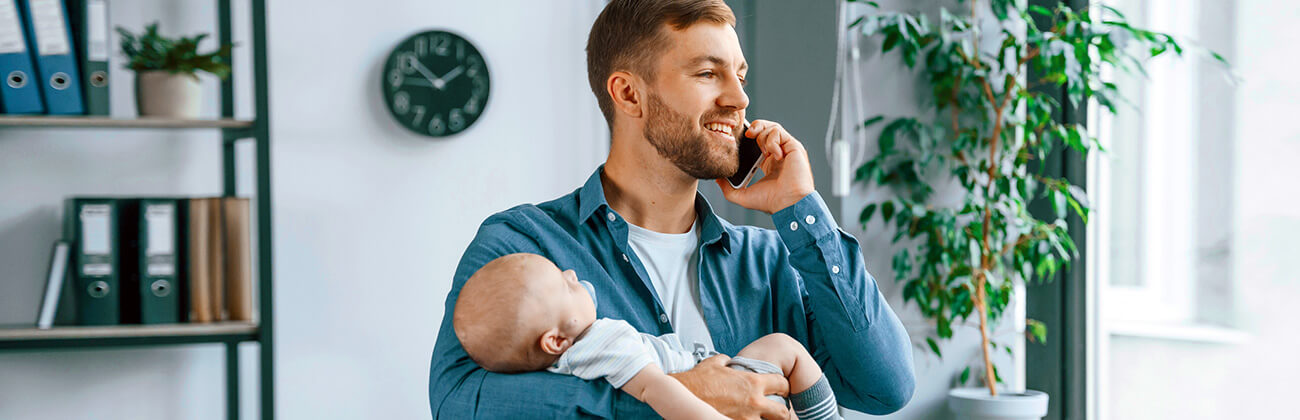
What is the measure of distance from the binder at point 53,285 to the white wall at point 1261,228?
3.08 m

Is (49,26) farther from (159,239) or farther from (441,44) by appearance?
(441,44)

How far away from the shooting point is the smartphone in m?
1.58

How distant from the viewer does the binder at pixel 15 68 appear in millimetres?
2502

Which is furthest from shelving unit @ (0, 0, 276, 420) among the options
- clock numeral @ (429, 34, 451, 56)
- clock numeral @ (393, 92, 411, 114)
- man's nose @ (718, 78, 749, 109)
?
man's nose @ (718, 78, 749, 109)

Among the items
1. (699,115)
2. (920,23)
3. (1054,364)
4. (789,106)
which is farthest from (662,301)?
(1054,364)

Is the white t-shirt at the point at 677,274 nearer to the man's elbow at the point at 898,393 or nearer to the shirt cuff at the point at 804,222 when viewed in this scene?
the shirt cuff at the point at 804,222

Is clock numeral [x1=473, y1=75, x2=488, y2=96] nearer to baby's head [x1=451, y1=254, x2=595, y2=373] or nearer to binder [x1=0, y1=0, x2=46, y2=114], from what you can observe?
binder [x1=0, y1=0, x2=46, y2=114]

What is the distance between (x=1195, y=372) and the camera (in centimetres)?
296

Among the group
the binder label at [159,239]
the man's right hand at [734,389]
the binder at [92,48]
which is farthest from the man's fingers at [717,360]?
the binder at [92,48]

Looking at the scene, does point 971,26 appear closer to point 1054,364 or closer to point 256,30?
point 1054,364

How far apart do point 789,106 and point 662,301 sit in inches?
60.0

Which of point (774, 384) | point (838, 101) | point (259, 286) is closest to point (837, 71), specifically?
point (838, 101)

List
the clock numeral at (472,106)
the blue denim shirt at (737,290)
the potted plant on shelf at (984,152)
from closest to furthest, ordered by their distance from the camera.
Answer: the blue denim shirt at (737,290)
the potted plant on shelf at (984,152)
the clock numeral at (472,106)

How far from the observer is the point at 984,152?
308cm
